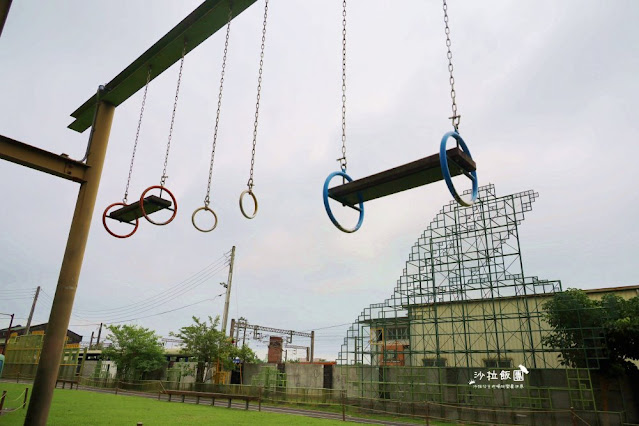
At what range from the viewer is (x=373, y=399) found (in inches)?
909

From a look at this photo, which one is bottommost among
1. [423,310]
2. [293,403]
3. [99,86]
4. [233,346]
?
[293,403]

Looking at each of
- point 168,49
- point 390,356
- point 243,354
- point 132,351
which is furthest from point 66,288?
point 132,351

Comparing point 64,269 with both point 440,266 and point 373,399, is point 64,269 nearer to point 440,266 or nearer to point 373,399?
point 373,399

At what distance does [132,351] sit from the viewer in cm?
3219

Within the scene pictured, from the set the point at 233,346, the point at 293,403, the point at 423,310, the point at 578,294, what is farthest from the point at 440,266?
the point at 233,346

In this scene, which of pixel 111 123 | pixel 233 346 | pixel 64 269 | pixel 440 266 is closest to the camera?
pixel 64 269

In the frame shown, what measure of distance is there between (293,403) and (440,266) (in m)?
11.6

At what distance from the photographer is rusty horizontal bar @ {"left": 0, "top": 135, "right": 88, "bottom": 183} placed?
23.4 ft

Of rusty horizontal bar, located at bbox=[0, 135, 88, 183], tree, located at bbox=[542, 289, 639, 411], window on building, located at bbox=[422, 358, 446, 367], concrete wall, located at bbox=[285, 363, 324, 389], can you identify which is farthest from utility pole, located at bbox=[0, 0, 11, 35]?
concrete wall, located at bbox=[285, 363, 324, 389]

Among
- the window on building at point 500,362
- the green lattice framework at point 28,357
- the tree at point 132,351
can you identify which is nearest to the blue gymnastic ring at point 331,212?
the window on building at point 500,362

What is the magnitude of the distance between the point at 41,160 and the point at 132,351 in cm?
2863

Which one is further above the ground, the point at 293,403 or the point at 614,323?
the point at 614,323

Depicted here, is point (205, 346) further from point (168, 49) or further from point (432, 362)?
point (168, 49)

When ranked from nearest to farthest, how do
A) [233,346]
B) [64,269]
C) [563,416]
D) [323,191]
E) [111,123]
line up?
[323,191]
[64,269]
[111,123]
[563,416]
[233,346]
